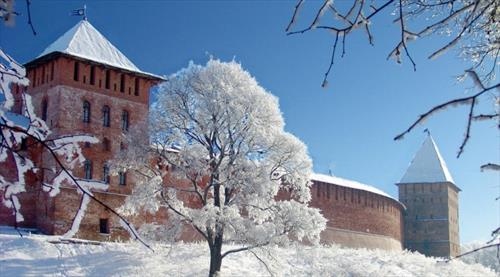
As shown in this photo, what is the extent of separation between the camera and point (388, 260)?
1027 inches

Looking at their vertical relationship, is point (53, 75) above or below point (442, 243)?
above

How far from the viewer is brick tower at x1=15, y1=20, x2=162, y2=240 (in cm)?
2139

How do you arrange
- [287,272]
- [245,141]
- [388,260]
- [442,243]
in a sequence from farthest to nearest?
[442,243]
[388,260]
[287,272]
[245,141]

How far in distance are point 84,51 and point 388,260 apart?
12871 mm

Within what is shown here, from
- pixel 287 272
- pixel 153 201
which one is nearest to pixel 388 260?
pixel 287 272

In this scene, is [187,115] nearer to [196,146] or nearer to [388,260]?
[196,146]

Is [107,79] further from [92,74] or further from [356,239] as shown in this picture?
[356,239]

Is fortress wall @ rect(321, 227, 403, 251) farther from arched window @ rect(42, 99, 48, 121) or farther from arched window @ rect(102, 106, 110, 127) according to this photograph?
arched window @ rect(42, 99, 48, 121)

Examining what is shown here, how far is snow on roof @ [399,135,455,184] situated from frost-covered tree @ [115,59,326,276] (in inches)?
948

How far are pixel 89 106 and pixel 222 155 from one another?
5601 mm

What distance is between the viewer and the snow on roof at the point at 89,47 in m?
23.0

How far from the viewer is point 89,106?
2261cm

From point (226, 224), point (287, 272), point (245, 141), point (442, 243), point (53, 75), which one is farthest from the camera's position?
point (442, 243)

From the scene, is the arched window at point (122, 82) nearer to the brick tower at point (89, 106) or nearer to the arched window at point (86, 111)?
the brick tower at point (89, 106)
